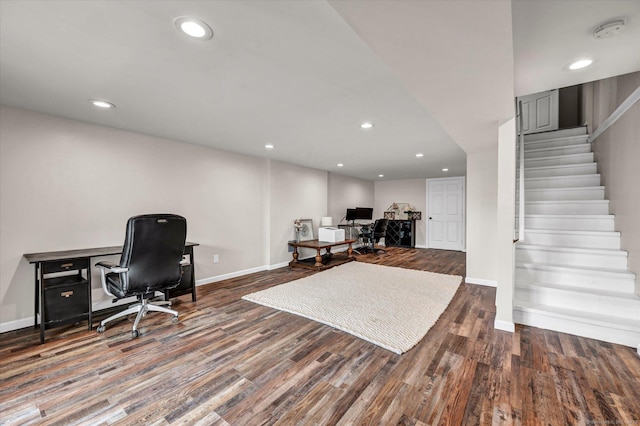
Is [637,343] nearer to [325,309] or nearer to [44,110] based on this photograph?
[325,309]

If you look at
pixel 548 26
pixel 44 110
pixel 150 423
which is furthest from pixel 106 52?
pixel 548 26

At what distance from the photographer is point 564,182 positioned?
3.46m

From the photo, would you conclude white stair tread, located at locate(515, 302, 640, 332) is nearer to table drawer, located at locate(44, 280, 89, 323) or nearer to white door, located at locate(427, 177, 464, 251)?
table drawer, located at locate(44, 280, 89, 323)

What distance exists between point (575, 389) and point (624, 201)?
2087 mm

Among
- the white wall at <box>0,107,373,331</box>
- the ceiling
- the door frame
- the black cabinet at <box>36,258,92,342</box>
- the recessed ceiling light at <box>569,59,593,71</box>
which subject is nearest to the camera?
the ceiling

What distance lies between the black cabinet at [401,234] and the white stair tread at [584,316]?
5435mm

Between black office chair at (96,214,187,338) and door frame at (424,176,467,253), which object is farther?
door frame at (424,176,467,253)

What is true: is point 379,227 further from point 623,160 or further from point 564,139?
point 623,160

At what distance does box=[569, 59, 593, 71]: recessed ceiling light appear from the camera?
1707mm

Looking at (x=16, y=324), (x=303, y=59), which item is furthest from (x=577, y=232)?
(x=16, y=324)

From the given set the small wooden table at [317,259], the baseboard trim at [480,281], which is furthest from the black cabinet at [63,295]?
the baseboard trim at [480,281]

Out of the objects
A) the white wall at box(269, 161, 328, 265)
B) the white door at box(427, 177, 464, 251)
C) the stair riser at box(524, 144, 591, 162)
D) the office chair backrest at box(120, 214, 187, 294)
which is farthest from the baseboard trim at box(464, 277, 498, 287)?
the office chair backrest at box(120, 214, 187, 294)

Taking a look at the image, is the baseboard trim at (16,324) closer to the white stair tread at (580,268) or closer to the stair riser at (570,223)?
the white stair tread at (580,268)

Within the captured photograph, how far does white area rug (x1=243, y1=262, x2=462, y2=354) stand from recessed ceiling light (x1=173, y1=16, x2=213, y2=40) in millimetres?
2537
